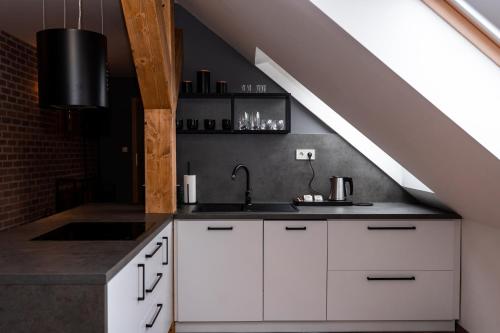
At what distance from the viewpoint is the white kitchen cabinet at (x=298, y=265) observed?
3.02 meters

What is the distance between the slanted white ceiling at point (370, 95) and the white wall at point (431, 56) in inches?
1.6

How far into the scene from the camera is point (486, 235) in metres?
2.76

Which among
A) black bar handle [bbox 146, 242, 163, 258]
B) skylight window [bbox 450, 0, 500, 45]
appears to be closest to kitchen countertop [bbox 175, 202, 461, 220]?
black bar handle [bbox 146, 242, 163, 258]

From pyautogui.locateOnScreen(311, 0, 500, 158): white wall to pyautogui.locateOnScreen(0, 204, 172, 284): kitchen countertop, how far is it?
1.41 metres

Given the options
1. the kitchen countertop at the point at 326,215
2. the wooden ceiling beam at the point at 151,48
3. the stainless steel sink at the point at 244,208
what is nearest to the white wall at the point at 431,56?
the wooden ceiling beam at the point at 151,48

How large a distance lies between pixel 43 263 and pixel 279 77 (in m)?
2.61

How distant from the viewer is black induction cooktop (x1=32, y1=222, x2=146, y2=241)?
7.10 feet

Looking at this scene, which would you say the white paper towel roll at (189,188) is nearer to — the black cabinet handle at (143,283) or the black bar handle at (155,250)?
the black bar handle at (155,250)

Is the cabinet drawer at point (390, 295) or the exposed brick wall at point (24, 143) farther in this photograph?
the exposed brick wall at point (24, 143)

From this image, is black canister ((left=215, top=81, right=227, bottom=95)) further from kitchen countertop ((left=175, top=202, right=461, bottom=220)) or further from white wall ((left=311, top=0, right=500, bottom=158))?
white wall ((left=311, top=0, right=500, bottom=158))

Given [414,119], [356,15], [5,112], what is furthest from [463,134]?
[5,112]

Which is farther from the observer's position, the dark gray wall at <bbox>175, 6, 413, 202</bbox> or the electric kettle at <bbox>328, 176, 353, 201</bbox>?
the dark gray wall at <bbox>175, 6, 413, 202</bbox>

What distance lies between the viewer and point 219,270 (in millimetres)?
3025

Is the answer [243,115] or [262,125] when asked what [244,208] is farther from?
[243,115]
